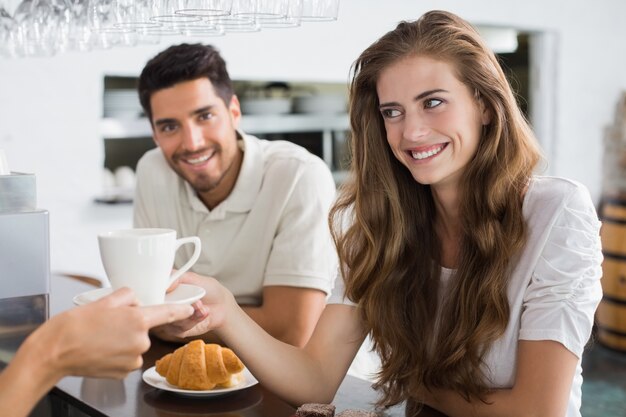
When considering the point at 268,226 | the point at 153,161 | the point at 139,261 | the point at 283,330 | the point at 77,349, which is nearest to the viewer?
the point at 77,349

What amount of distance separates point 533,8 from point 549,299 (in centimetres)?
494

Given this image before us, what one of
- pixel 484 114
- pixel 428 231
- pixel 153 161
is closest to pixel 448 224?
pixel 428 231

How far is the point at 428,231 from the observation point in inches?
79.9

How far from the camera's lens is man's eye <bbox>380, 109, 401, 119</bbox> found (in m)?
1.88

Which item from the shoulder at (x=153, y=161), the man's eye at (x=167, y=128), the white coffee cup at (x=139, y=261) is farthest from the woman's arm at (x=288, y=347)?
the shoulder at (x=153, y=161)

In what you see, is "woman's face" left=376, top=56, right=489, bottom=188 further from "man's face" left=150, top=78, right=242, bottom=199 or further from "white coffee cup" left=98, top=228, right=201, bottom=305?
"man's face" left=150, top=78, right=242, bottom=199

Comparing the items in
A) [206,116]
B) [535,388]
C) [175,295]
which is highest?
[206,116]

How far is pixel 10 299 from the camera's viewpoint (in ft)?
5.38

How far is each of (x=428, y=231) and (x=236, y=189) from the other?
33.3 inches

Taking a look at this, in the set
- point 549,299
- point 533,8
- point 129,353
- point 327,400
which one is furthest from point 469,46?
point 533,8

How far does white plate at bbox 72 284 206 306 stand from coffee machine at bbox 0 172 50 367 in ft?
0.85

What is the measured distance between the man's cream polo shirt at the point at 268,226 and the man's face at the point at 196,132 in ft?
0.24

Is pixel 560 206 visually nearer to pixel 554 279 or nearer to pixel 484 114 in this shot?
pixel 554 279

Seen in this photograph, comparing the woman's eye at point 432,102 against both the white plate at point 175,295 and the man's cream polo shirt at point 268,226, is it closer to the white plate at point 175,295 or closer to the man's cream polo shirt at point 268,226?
the white plate at point 175,295
